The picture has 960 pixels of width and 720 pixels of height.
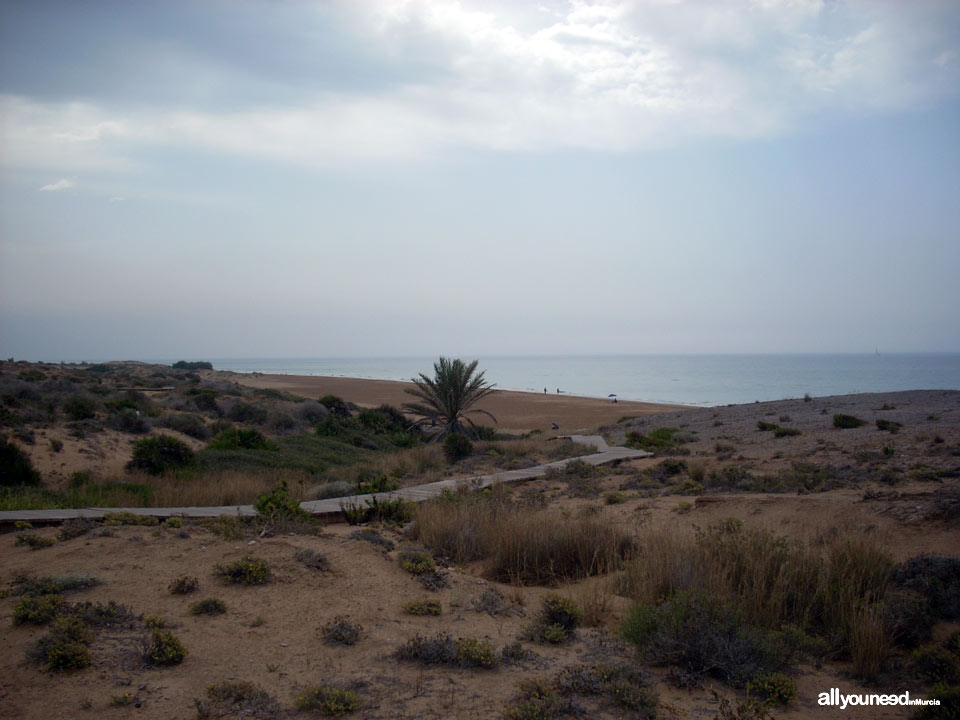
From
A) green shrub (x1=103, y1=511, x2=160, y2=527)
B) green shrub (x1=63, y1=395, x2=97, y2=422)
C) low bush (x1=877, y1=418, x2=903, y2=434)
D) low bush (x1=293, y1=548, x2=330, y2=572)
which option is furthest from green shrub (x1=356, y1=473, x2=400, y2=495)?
low bush (x1=877, y1=418, x2=903, y2=434)

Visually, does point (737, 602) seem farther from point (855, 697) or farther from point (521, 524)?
point (521, 524)

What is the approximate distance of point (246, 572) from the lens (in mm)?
6012

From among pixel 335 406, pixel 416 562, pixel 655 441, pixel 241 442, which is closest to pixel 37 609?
pixel 416 562

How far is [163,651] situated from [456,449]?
15.6 meters

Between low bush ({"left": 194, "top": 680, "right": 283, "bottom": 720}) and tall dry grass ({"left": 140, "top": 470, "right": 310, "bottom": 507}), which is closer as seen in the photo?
low bush ({"left": 194, "top": 680, "right": 283, "bottom": 720})

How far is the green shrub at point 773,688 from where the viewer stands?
4047 millimetres

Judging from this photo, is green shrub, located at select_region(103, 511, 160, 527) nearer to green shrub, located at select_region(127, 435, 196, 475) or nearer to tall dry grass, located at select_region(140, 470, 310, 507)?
tall dry grass, located at select_region(140, 470, 310, 507)

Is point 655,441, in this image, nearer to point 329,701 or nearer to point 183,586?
point 183,586

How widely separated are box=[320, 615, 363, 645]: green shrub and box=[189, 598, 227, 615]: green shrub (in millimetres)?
1000

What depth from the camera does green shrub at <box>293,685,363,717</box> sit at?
3.73 meters

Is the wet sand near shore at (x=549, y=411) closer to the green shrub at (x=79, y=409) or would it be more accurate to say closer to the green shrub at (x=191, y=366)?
the green shrub at (x=79, y=409)

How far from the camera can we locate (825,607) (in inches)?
209

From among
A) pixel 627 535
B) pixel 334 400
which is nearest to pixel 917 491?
pixel 627 535

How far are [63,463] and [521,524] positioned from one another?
507 inches
